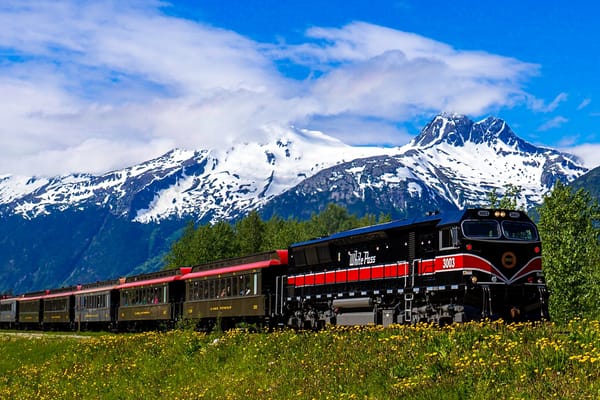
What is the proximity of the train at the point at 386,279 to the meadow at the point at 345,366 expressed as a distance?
5.60 metres

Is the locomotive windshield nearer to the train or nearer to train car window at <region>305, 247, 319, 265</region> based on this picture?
the train

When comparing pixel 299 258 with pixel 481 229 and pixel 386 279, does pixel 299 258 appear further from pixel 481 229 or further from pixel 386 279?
pixel 481 229

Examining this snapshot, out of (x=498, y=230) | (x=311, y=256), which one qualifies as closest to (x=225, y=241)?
(x=311, y=256)

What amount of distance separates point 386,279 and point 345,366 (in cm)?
1464

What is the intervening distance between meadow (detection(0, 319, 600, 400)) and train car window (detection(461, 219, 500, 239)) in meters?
6.70

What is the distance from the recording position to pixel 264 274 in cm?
4753

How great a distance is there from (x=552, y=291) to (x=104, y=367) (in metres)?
47.4

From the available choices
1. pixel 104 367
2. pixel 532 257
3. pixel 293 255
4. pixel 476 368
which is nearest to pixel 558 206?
pixel 293 255

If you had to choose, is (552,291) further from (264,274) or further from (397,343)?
(397,343)

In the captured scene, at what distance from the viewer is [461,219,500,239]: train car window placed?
32.7 m

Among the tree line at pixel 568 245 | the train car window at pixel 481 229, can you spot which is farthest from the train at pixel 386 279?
the tree line at pixel 568 245

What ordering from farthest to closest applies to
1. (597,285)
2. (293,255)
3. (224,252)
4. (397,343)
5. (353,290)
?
(224,252) → (597,285) → (293,255) → (353,290) → (397,343)

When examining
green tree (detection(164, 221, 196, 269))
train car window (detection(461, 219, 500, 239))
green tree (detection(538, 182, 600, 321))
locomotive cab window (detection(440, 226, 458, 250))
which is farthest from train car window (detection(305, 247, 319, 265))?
green tree (detection(164, 221, 196, 269))

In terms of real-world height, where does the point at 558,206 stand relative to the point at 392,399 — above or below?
above
